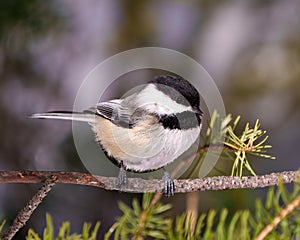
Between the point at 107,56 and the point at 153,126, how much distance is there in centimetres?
77

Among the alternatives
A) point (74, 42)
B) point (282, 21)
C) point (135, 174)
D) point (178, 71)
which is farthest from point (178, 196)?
point (282, 21)

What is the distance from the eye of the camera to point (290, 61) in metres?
1.52

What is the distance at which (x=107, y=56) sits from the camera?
1.62 metres

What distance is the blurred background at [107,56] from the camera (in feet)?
3.65

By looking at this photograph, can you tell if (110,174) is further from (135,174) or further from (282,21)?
(282,21)

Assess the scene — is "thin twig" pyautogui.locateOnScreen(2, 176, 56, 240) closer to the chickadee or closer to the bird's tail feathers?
the chickadee

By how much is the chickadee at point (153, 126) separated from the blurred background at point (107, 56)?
0.19 m

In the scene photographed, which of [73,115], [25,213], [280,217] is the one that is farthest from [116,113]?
[280,217]

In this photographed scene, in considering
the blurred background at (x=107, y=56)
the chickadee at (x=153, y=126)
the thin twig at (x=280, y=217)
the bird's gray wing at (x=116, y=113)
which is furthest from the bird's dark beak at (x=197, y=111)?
the thin twig at (x=280, y=217)

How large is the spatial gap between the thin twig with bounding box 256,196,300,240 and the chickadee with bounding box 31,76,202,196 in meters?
0.33

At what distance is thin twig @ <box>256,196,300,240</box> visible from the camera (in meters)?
0.48

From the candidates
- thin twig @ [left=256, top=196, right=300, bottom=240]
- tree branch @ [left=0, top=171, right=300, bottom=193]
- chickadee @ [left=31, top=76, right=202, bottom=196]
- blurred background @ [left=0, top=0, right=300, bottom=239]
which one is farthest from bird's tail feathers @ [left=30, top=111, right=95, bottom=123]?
thin twig @ [left=256, top=196, right=300, bottom=240]

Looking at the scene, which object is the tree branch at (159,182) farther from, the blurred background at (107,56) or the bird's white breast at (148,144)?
the blurred background at (107,56)

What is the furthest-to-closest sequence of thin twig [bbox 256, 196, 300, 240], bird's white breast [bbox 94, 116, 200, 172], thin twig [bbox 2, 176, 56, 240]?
bird's white breast [bbox 94, 116, 200, 172] < thin twig [bbox 2, 176, 56, 240] < thin twig [bbox 256, 196, 300, 240]
